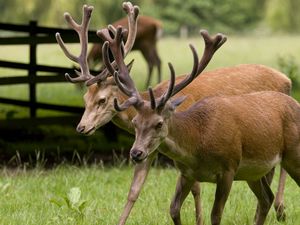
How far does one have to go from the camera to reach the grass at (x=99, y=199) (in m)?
6.72

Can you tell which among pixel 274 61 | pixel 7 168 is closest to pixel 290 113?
pixel 7 168

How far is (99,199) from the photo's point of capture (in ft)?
25.0

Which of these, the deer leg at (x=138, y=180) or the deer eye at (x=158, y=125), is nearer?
the deer eye at (x=158, y=125)

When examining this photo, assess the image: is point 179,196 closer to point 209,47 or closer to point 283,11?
point 209,47

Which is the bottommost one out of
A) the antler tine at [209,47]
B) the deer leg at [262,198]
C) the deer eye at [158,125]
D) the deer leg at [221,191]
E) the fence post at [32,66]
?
the fence post at [32,66]

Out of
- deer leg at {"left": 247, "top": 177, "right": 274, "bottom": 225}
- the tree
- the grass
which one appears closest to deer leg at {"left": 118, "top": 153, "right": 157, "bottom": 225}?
the grass

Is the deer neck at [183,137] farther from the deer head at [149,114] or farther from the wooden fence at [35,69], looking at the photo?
the wooden fence at [35,69]

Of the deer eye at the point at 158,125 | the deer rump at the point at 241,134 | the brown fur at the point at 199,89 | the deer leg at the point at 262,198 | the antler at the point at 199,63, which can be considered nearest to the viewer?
the deer eye at the point at 158,125

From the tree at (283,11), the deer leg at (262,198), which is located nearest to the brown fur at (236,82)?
the deer leg at (262,198)

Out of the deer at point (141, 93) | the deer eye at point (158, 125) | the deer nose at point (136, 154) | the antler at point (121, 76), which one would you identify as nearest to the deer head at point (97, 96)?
the deer at point (141, 93)

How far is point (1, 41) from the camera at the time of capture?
10.5 metres

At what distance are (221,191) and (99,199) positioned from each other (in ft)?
6.22

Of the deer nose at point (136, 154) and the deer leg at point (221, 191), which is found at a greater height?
the deer nose at point (136, 154)

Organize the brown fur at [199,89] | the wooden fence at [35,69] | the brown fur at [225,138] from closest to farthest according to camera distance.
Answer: the brown fur at [225,138] < the brown fur at [199,89] < the wooden fence at [35,69]
